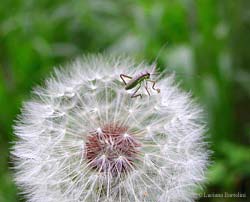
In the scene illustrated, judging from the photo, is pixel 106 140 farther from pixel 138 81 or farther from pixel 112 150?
pixel 138 81

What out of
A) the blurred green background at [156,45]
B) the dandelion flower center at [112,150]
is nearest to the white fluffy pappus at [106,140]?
the dandelion flower center at [112,150]

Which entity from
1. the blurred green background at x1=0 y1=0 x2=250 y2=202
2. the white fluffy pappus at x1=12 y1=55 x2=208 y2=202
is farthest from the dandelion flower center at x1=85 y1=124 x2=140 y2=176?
the blurred green background at x1=0 y1=0 x2=250 y2=202

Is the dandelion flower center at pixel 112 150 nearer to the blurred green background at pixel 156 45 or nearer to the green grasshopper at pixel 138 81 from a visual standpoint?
the green grasshopper at pixel 138 81

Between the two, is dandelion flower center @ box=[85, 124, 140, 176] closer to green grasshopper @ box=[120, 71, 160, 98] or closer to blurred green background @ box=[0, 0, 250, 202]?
green grasshopper @ box=[120, 71, 160, 98]

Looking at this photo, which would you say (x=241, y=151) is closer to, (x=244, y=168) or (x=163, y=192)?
(x=244, y=168)

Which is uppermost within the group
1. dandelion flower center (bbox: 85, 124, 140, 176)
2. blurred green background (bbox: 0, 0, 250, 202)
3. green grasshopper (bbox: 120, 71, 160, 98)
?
blurred green background (bbox: 0, 0, 250, 202)

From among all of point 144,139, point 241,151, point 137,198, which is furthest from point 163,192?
point 241,151
